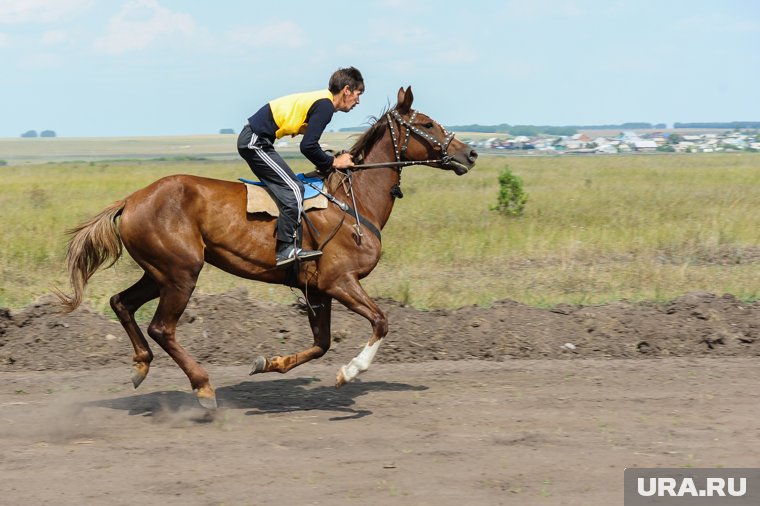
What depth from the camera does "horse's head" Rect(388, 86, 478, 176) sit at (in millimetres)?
8930

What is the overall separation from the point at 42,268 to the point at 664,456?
11596 millimetres

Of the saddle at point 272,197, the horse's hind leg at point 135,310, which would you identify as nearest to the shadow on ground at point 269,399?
the horse's hind leg at point 135,310

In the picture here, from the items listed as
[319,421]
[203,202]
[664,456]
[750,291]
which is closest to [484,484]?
[664,456]

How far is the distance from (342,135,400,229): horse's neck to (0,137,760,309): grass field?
359 centimetres

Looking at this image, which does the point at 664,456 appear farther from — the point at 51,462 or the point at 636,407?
the point at 51,462

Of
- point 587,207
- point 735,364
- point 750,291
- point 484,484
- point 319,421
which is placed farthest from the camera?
point 587,207

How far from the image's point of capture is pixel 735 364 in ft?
32.2

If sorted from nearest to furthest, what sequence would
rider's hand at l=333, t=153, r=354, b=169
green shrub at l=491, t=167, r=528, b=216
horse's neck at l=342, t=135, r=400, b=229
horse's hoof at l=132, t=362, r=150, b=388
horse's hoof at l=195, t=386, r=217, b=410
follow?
1. horse's hoof at l=195, t=386, r=217, b=410
2. horse's hoof at l=132, t=362, r=150, b=388
3. rider's hand at l=333, t=153, r=354, b=169
4. horse's neck at l=342, t=135, r=400, b=229
5. green shrub at l=491, t=167, r=528, b=216

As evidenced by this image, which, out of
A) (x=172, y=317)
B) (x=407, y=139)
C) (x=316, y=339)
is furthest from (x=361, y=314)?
(x=407, y=139)

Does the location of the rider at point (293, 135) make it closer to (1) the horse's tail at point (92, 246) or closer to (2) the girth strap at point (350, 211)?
(2) the girth strap at point (350, 211)

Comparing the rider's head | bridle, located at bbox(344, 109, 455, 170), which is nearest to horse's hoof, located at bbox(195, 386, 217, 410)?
bridle, located at bbox(344, 109, 455, 170)

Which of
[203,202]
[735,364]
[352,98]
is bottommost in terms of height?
[735,364]

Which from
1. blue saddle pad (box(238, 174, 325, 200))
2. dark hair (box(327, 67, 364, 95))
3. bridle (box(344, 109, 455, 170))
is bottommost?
blue saddle pad (box(238, 174, 325, 200))

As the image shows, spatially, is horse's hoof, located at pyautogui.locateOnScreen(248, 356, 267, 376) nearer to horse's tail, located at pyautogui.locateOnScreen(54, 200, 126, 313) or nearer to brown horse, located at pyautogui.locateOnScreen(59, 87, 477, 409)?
brown horse, located at pyautogui.locateOnScreen(59, 87, 477, 409)
